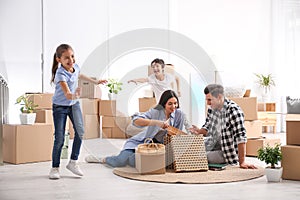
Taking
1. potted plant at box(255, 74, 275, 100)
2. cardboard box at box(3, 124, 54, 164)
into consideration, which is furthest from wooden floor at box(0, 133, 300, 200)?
potted plant at box(255, 74, 275, 100)

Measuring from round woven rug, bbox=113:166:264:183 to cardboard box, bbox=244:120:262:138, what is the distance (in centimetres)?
82

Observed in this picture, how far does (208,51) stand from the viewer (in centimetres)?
628

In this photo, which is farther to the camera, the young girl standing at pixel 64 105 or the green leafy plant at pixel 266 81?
the green leafy plant at pixel 266 81

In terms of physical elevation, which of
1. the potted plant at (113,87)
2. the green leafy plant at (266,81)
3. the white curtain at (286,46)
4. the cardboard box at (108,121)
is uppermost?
the white curtain at (286,46)

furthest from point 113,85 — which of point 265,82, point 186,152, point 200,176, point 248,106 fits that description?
point 200,176

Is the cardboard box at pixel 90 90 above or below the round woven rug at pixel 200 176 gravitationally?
above

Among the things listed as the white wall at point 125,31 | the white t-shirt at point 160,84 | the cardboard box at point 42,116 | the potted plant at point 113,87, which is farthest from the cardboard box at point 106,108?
the white t-shirt at point 160,84

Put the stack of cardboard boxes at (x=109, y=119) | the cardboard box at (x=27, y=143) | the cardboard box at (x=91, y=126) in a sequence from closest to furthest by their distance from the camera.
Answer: the cardboard box at (x=27, y=143)
the stack of cardboard boxes at (x=109, y=119)
the cardboard box at (x=91, y=126)

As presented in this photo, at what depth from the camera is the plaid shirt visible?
3.21 m

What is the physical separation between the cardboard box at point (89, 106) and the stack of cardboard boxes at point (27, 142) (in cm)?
190

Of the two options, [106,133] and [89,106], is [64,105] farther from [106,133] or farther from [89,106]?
[89,106]

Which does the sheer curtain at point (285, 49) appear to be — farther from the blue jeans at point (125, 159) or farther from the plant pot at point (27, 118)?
the plant pot at point (27, 118)

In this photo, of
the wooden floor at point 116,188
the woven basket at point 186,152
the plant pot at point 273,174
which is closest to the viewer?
the wooden floor at point 116,188

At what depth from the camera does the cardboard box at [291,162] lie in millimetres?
2756
